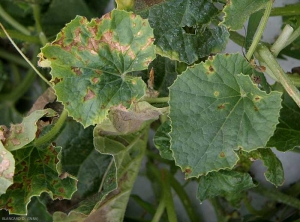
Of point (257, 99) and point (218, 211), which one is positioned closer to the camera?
point (257, 99)

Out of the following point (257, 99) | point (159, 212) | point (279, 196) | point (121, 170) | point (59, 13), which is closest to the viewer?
point (257, 99)

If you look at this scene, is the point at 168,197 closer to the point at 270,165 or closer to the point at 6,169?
the point at 270,165

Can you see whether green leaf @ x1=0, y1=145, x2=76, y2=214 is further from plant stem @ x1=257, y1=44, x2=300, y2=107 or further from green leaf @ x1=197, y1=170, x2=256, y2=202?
plant stem @ x1=257, y1=44, x2=300, y2=107

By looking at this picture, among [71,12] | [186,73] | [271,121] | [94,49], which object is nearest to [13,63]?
[71,12]

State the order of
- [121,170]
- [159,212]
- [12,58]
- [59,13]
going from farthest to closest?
[12,58] → [59,13] → [159,212] → [121,170]

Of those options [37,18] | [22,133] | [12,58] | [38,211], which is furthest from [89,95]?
[12,58]

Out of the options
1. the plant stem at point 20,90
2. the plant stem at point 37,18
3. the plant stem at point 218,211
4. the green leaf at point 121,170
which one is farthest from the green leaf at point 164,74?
the plant stem at point 20,90

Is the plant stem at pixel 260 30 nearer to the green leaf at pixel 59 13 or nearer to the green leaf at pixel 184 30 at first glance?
the green leaf at pixel 184 30

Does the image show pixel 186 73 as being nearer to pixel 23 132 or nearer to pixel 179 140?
pixel 179 140
